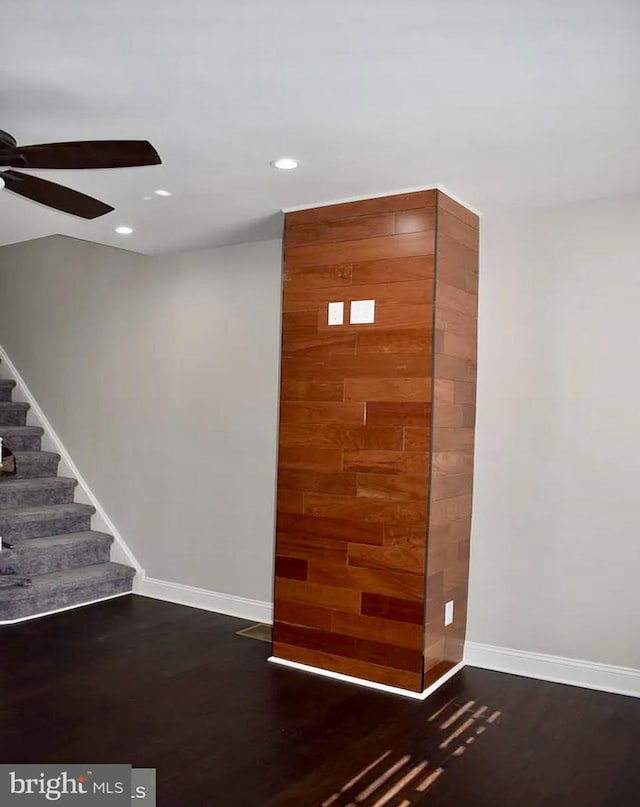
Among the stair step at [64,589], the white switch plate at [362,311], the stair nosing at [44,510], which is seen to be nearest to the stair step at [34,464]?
the stair nosing at [44,510]

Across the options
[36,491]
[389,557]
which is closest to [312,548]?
[389,557]

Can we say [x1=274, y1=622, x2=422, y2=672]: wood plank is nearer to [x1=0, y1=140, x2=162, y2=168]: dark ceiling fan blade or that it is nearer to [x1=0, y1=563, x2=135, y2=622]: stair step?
[x1=0, y1=563, x2=135, y2=622]: stair step

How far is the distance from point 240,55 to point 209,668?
2892 millimetres

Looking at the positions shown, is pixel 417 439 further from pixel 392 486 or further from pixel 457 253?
pixel 457 253

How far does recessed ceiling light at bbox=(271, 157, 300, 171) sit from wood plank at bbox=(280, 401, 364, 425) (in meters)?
1.17

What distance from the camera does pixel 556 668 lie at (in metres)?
3.64

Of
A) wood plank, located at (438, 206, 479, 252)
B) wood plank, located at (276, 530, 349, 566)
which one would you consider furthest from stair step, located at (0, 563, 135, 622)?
wood plank, located at (438, 206, 479, 252)

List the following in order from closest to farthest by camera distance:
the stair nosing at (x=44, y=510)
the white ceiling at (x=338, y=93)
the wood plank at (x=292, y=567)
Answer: the white ceiling at (x=338, y=93) → the wood plank at (x=292, y=567) → the stair nosing at (x=44, y=510)

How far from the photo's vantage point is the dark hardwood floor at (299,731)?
2.60 m

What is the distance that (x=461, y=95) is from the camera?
8.11ft

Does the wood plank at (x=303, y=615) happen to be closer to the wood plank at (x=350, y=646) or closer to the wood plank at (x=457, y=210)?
the wood plank at (x=350, y=646)

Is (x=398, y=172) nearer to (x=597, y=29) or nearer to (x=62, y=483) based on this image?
(x=597, y=29)

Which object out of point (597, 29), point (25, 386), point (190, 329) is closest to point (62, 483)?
point (25, 386)

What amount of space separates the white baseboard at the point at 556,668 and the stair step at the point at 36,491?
11.0 feet
